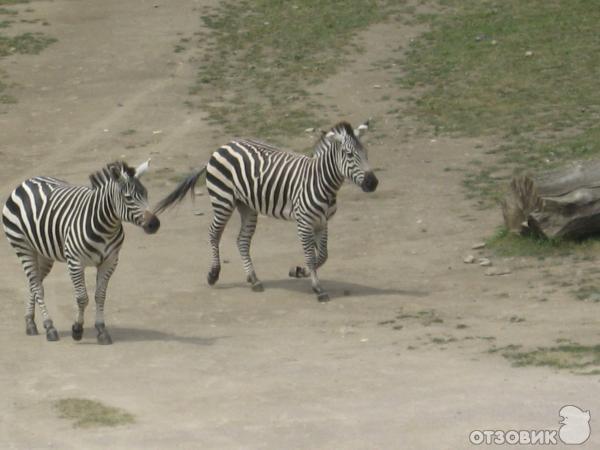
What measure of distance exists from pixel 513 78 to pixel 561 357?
45.3 ft

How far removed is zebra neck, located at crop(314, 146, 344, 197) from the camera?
15.4m

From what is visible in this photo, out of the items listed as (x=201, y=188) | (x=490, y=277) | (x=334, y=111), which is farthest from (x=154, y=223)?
(x=334, y=111)

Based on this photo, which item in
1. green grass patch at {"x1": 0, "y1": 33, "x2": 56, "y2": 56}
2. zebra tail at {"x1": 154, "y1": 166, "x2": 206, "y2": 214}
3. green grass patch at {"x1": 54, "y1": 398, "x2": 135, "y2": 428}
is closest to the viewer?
green grass patch at {"x1": 54, "y1": 398, "x2": 135, "y2": 428}

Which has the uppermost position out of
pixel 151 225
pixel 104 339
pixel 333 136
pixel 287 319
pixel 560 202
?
pixel 151 225

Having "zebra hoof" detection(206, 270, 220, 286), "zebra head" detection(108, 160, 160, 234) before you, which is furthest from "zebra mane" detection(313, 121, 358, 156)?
"zebra head" detection(108, 160, 160, 234)

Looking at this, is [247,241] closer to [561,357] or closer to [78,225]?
[78,225]

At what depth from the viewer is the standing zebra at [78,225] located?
517 inches

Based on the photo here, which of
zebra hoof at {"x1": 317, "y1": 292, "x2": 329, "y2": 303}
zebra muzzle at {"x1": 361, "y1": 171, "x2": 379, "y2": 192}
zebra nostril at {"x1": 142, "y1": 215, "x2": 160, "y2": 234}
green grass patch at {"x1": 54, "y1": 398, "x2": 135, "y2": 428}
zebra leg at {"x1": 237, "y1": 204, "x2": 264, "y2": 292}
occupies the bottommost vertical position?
zebra hoof at {"x1": 317, "y1": 292, "x2": 329, "y2": 303}

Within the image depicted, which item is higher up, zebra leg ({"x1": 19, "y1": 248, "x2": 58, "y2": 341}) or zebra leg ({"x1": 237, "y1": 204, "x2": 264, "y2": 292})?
zebra leg ({"x1": 19, "y1": 248, "x2": 58, "y2": 341})

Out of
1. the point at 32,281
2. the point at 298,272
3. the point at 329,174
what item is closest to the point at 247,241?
the point at 298,272

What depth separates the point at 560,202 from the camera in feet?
51.2

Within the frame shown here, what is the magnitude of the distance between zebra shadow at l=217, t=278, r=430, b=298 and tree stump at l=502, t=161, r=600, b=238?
181 cm

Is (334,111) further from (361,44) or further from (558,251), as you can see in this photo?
(558,251)

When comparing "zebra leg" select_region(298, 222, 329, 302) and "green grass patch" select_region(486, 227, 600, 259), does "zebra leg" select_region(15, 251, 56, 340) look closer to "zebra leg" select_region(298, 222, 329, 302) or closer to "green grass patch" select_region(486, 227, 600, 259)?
"zebra leg" select_region(298, 222, 329, 302)
